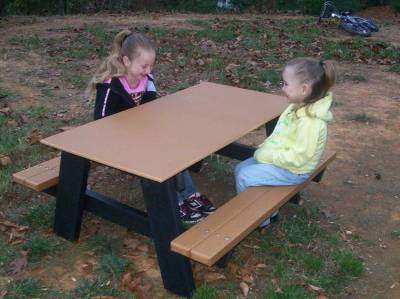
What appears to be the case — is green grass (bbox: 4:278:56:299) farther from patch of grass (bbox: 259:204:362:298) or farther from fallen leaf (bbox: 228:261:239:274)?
patch of grass (bbox: 259:204:362:298)

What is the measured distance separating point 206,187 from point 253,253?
1.01 m

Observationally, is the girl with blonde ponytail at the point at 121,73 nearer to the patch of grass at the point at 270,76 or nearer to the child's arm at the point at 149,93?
the child's arm at the point at 149,93

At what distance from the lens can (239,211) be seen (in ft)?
10.0

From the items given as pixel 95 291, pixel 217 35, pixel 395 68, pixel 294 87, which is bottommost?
pixel 95 291

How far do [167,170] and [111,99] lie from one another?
121cm

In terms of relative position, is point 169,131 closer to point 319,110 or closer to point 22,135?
point 319,110

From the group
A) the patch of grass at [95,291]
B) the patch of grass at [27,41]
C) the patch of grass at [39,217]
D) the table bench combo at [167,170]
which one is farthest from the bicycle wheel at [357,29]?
the patch of grass at [95,291]

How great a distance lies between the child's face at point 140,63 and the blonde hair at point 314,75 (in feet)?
3.27

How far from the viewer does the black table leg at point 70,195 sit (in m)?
3.32

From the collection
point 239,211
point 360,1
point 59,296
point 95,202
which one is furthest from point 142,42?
point 360,1

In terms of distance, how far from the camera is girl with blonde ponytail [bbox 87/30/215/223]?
3787 millimetres

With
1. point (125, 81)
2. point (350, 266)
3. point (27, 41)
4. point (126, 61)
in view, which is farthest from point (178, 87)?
point (350, 266)

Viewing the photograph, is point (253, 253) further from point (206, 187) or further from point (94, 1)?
point (94, 1)

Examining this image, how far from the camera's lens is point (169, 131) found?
3320 millimetres
